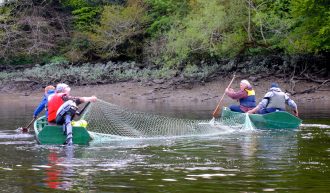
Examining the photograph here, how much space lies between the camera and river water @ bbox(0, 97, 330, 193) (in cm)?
1202

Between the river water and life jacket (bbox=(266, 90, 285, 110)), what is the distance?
2.41m

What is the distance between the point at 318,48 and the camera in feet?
127

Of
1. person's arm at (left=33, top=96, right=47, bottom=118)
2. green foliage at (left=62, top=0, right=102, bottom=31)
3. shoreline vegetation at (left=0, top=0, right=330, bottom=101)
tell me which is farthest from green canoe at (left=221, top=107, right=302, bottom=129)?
green foliage at (left=62, top=0, right=102, bottom=31)

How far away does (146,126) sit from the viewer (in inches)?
955

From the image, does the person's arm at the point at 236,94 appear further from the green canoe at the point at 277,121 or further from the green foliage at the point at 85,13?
the green foliage at the point at 85,13

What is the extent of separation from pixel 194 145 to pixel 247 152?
6.78 feet

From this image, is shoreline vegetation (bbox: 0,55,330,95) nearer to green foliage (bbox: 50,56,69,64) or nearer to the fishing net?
green foliage (bbox: 50,56,69,64)

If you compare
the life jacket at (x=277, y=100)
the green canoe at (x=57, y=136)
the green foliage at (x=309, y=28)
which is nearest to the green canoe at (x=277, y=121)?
the life jacket at (x=277, y=100)

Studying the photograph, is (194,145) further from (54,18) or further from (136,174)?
(54,18)

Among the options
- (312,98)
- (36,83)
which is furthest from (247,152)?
(36,83)

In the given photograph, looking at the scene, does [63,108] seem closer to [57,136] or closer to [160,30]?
[57,136]

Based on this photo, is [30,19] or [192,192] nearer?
[192,192]

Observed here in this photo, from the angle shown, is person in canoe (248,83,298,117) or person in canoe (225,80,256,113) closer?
person in canoe (248,83,298,117)

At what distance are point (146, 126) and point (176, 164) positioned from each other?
9764mm
